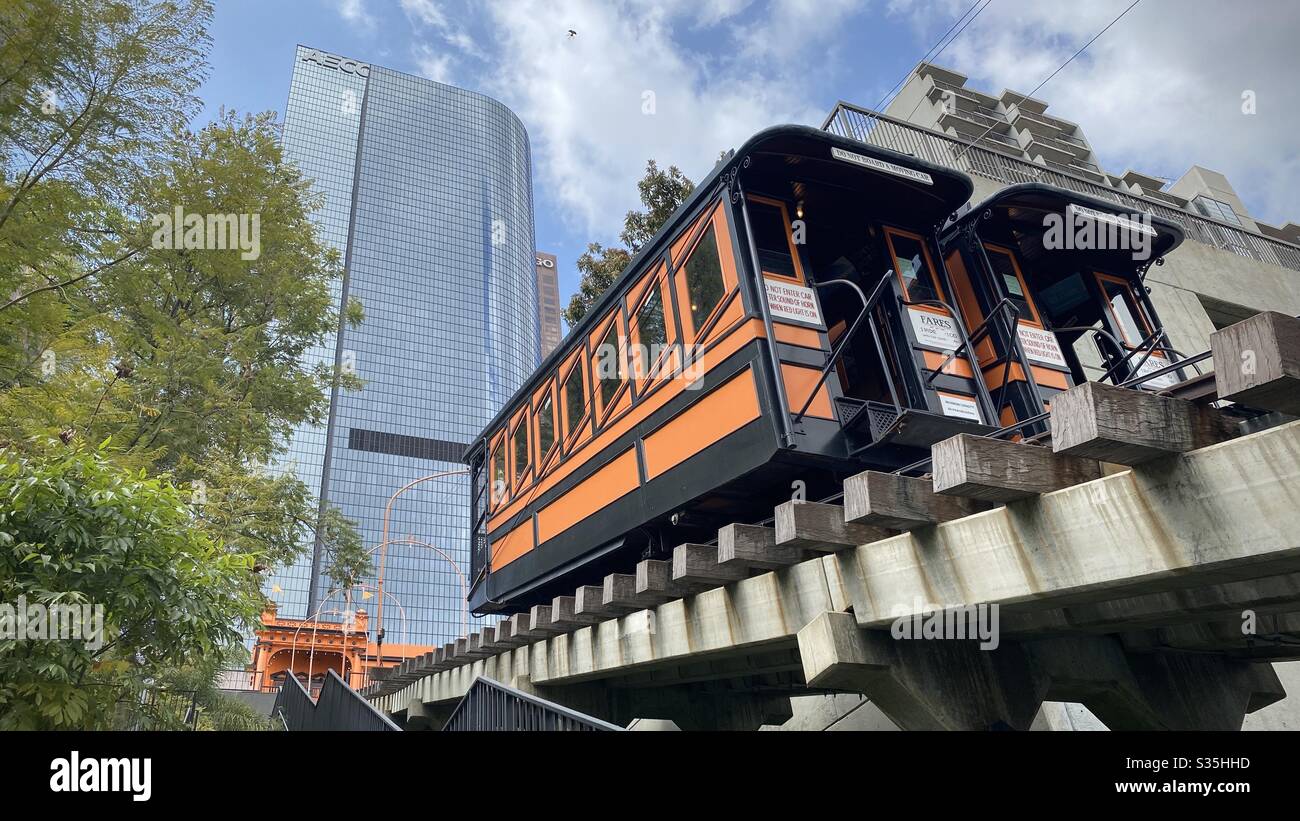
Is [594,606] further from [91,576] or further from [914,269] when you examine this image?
[914,269]

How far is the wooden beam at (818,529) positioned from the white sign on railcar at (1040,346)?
155 inches

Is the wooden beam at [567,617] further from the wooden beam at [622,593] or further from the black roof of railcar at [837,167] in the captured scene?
the black roof of railcar at [837,167]

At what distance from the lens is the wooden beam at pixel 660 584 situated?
4.98 meters

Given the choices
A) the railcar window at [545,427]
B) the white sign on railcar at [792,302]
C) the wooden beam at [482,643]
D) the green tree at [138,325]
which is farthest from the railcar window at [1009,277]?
the green tree at [138,325]

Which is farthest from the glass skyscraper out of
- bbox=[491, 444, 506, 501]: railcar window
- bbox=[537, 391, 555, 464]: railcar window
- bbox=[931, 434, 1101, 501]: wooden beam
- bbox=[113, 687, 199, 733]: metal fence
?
bbox=[931, 434, 1101, 501]: wooden beam

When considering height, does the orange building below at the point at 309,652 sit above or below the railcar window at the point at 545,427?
above

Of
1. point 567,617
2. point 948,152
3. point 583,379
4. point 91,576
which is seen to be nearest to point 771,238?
point 583,379

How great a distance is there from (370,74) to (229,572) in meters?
133

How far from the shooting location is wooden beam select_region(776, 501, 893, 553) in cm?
373

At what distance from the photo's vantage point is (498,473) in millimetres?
10688

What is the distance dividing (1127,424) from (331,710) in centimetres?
846
